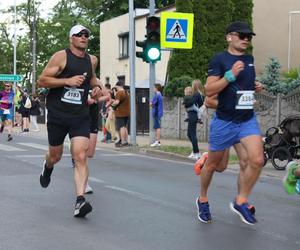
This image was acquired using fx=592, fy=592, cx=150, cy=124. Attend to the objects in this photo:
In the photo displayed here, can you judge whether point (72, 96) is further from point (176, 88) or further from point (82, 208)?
point (176, 88)

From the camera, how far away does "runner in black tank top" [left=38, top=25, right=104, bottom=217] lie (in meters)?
6.44

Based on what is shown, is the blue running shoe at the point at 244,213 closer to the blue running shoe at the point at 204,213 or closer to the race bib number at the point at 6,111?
the blue running shoe at the point at 204,213

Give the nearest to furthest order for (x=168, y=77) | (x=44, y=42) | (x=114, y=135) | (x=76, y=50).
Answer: (x=76, y=50) < (x=114, y=135) < (x=168, y=77) < (x=44, y=42)

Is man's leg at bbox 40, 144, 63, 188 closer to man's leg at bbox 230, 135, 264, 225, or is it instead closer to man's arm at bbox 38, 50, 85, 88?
man's arm at bbox 38, 50, 85, 88

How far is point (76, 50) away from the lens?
662 centimetres

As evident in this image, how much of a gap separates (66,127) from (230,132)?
1859 millimetres

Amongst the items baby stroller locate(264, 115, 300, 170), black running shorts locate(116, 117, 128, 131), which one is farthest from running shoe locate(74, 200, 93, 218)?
black running shorts locate(116, 117, 128, 131)

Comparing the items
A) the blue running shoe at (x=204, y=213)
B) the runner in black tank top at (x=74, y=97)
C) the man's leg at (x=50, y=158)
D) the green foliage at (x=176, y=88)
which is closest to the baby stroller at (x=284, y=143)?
the blue running shoe at (x=204, y=213)

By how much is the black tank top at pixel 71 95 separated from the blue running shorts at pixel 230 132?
155 cm

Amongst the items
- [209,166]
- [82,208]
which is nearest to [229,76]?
[209,166]

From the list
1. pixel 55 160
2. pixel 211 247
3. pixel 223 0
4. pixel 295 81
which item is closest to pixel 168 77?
pixel 223 0

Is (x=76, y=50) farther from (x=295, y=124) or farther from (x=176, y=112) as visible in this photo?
(x=176, y=112)

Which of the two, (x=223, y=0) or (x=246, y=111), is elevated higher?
(x=223, y=0)

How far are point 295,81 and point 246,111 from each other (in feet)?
51.3
